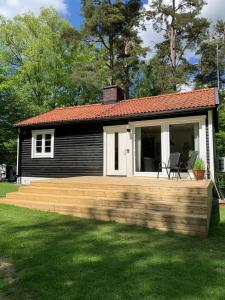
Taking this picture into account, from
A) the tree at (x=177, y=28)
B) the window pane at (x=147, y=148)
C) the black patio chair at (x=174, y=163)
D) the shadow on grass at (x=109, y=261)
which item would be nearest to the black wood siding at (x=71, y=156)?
the window pane at (x=147, y=148)

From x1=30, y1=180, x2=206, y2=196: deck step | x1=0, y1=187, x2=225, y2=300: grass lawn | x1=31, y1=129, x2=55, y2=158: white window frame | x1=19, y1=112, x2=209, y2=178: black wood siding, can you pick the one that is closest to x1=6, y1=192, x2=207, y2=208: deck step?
x1=30, y1=180, x2=206, y2=196: deck step

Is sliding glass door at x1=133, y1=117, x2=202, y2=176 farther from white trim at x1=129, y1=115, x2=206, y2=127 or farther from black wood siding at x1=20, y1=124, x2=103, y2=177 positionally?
black wood siding at x1=20, y1=124, x2=103, y2=177

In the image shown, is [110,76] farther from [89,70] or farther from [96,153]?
[96,153]

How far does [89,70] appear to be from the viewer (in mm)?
22047

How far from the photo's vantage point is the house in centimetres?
954

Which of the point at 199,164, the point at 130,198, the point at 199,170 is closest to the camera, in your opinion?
the point at 130,198

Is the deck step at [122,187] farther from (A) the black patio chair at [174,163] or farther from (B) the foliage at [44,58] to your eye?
(B) the foliage at [44,58]

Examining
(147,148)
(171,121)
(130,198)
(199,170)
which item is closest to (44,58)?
(147,148)

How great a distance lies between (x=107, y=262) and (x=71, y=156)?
27.4ft

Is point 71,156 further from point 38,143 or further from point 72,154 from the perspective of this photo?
point 38,143

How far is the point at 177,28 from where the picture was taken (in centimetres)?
2275

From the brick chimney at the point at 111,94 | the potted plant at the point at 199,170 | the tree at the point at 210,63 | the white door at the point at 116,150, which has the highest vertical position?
the tree at the point at 210,63

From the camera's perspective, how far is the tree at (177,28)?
72.3 ft

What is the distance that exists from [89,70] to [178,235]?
18.8 meters
